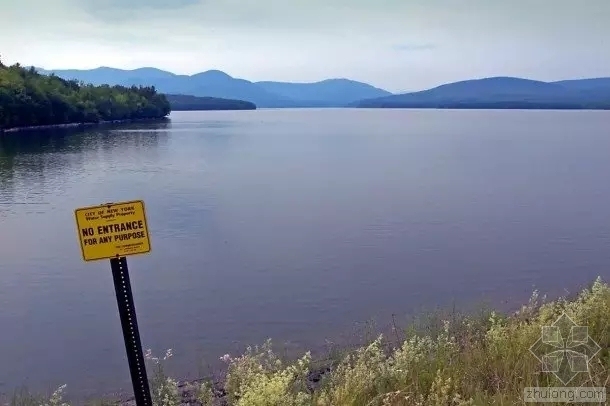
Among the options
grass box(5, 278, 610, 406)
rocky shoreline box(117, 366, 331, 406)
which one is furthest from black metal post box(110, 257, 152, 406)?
rocky shoreline box(117, 366, 331, 406)

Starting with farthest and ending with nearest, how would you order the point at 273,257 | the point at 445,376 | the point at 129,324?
the point at 273,257 → the point at 445,376 → the point at 129,324

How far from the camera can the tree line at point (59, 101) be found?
87000mm

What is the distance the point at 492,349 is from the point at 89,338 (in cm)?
925

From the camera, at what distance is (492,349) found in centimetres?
650

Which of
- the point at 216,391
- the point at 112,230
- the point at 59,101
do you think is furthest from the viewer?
the point at 59,101

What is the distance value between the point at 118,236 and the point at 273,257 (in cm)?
1472

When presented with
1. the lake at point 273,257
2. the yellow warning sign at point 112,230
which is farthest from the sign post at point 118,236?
the lake at point 273,257

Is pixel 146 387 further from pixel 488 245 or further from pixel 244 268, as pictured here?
pixel 488 245

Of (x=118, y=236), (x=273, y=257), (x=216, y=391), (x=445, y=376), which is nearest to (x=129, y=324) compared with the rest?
(x=118, y=236)

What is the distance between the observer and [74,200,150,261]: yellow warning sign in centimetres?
431

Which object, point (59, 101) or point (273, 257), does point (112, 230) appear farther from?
point (59, 101)

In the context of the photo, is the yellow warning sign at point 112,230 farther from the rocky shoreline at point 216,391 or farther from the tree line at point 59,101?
the tree line at point 59,101

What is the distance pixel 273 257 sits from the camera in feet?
62.5

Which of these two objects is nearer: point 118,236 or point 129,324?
point 118,236
